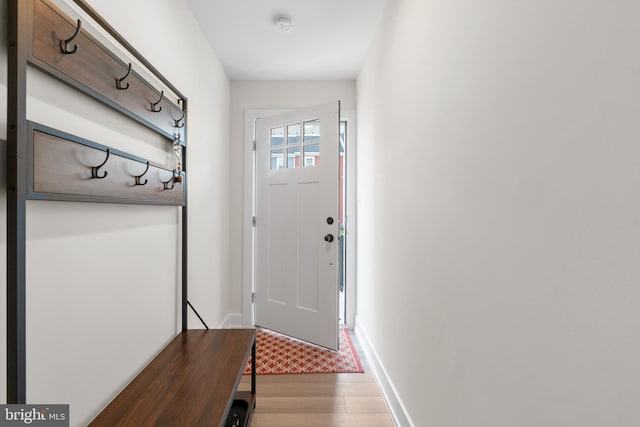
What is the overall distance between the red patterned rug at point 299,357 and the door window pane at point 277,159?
157 cm

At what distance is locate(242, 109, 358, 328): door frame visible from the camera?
3170 mm

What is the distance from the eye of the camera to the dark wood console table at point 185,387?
3.47 ft

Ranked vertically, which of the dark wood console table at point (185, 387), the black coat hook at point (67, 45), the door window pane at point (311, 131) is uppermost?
→ the door window pane at point (311, 131)

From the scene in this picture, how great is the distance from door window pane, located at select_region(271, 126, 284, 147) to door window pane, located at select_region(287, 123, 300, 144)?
0.29 ft

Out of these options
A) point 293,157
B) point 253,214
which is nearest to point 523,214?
point 293,157

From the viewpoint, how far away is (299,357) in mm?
2559

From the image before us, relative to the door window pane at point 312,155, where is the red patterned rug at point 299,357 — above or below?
below

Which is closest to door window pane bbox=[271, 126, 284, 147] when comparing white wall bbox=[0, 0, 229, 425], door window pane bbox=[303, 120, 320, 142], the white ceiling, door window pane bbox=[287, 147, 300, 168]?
door window pane bbox=[287, 147, 300, 168]

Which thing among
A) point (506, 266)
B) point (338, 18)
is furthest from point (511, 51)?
point (338, 18)

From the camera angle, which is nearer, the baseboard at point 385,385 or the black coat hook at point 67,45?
the black coat hook at point 67,45

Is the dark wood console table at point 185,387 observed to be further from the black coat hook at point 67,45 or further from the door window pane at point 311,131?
the door window pane at point 311,131

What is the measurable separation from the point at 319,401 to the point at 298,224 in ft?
4.56

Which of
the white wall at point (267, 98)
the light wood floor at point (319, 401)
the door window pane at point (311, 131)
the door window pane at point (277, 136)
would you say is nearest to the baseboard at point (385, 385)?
the light wood floor at point (319, 401)

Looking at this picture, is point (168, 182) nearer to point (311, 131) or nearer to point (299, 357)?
point (311, 131)
